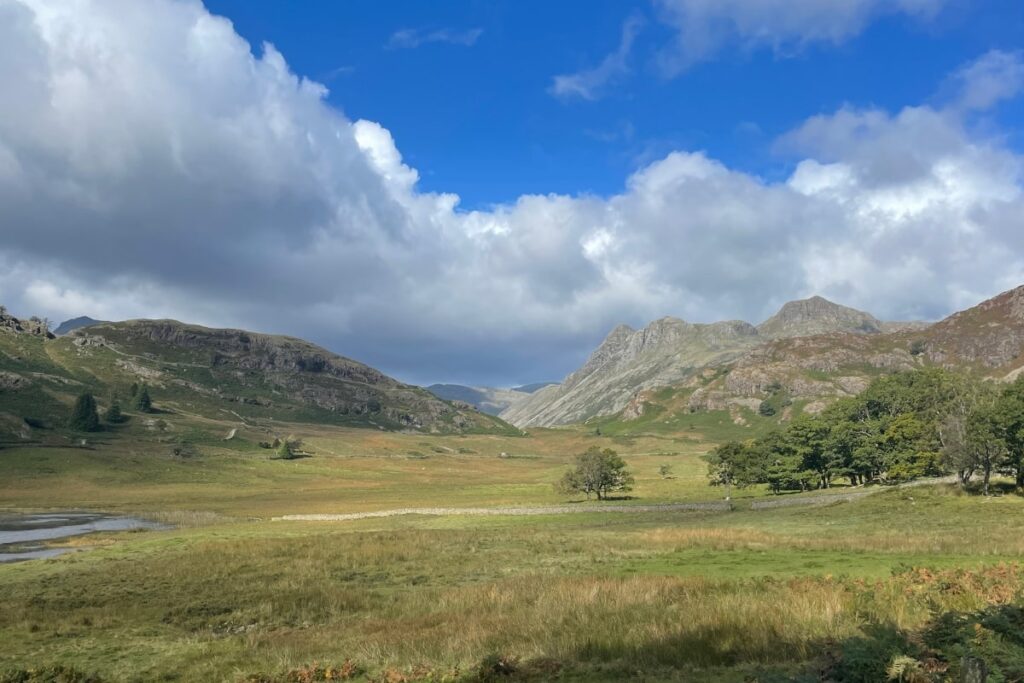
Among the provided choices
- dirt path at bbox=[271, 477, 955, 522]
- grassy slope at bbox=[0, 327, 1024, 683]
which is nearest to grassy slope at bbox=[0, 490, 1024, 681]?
grassy slope at bbox=[0, 327, 1024, 683]

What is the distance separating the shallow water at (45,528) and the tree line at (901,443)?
86525 mm

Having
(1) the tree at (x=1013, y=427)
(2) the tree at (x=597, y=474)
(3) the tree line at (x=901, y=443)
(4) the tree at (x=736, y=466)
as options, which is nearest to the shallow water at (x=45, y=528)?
(2) the tree at (x=597, y=474)

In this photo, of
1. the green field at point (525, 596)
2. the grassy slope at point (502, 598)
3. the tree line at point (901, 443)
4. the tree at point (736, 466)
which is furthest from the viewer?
the tree at point (736, 466)

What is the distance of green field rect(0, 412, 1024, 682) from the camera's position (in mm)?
14398

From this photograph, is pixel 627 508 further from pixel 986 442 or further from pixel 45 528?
pixel 45 528

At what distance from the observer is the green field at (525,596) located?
1440cm

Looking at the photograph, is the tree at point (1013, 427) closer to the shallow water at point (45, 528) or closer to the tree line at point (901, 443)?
the tree line at point (901, 443)

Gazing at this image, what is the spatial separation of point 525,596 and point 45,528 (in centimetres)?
7894

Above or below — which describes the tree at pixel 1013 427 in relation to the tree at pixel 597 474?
above

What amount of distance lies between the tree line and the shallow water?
8653cm

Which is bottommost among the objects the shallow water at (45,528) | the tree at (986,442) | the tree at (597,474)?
the shallow water at (45,528)

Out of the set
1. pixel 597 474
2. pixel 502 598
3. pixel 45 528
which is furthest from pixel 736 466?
pixel 45 528

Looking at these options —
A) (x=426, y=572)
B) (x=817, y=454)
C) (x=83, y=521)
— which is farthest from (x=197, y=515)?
(x=817, y=454)

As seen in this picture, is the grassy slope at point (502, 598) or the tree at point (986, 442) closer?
the grassy slope at point (502, 598)
